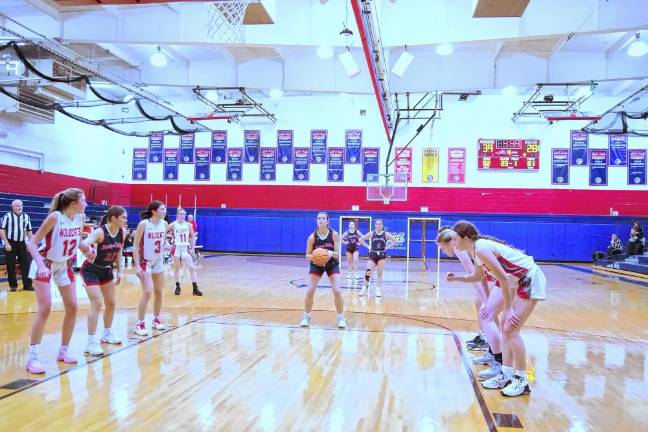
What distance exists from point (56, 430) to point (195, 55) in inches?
549

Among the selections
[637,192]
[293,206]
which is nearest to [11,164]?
[293,206]

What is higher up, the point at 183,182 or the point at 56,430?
the point at 183,182

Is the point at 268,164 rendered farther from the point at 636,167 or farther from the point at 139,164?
the point at 636,167

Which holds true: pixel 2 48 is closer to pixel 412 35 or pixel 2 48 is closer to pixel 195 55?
pixel 195 55

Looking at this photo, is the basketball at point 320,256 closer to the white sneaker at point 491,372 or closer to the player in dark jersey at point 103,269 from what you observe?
the player in dark jersey at point 103,269

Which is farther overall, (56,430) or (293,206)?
(293,206)

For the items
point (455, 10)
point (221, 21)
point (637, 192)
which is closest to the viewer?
point (221, 21)

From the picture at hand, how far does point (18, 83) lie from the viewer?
11.9m

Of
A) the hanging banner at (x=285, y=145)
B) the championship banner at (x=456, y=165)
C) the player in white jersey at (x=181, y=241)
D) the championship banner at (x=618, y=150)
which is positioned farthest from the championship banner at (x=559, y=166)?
the player in white jersey at (x=181, y=241)

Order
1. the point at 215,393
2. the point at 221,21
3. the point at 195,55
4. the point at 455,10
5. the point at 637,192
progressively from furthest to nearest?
the point at 637,192, the point at 195,55, the point at 455,10, the point at 221,21, the point at 215,393

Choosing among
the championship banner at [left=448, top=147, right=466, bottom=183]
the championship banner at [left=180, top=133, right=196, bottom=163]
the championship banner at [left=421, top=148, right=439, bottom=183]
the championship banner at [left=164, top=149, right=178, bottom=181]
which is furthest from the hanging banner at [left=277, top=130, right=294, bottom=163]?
the championship banner at [left=448, top=147, right=466, bottom=183]

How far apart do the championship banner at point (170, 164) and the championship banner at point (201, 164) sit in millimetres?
982

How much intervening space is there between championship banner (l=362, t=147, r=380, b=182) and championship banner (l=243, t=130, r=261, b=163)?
4815 millimetres

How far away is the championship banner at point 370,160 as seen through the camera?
21.3 m
